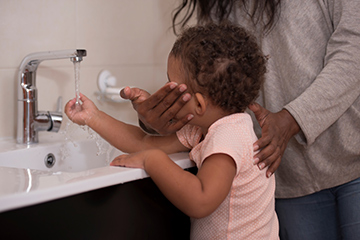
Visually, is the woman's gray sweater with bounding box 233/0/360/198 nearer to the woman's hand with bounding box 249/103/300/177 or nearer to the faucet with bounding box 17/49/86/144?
the woman's hand with bounding box 249/103/300/177

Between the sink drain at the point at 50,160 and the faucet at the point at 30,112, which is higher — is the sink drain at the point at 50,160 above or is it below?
below

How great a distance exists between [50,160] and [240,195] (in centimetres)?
57

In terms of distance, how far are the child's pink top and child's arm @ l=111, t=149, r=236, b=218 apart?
1.5 inches

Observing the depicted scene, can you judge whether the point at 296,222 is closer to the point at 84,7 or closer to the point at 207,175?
the point at 207,175

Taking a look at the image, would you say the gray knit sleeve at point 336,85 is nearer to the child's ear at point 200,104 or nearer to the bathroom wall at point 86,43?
the child's ear at point 200,104

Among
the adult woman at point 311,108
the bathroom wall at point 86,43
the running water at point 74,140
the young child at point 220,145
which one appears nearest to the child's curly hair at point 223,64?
the young child at point 220,145

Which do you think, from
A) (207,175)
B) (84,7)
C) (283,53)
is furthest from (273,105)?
(84,7)

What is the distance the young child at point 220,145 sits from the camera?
0.82m

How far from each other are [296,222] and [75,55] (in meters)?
0.76

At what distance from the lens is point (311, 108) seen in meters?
1.03

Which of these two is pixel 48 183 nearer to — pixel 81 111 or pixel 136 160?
pixel 136 160

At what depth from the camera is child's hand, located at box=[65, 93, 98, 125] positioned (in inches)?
43.6

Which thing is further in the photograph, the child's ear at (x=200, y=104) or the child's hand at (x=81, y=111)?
the child's hand at (x=81, y=111)

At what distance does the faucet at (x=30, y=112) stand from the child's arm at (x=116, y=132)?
0.27 ft
